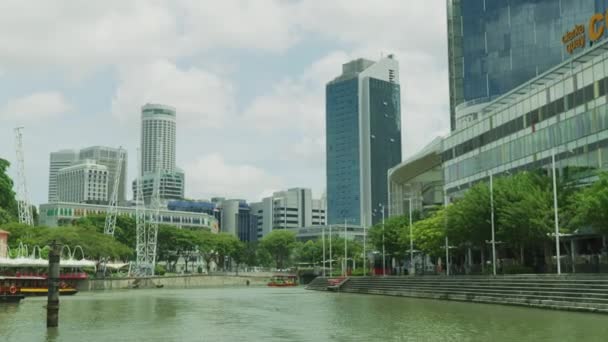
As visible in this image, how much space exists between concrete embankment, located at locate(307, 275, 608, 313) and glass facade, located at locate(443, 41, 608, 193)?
16263 millimetres

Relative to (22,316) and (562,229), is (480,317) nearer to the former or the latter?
(562,229)

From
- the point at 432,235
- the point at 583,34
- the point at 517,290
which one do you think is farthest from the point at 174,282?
the point at 517,290

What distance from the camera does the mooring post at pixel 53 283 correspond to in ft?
138

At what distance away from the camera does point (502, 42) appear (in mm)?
138125

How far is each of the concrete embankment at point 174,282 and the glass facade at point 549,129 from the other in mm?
75334

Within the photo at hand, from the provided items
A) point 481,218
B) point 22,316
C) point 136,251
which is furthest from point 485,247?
point 136,251

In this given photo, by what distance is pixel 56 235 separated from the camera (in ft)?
452

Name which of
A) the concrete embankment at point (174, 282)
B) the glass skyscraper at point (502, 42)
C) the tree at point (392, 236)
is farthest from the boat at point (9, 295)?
the glass skyscraper at point (502, 42)

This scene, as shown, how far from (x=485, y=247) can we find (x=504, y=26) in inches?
2474

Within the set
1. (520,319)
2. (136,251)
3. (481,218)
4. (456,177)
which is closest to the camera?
(520,319)

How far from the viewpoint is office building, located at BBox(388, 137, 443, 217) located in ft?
438

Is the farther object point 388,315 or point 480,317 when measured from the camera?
point 388,315

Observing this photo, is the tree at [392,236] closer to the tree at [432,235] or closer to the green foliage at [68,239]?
the tree at [432,235]

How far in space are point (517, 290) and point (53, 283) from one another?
37.6 m
